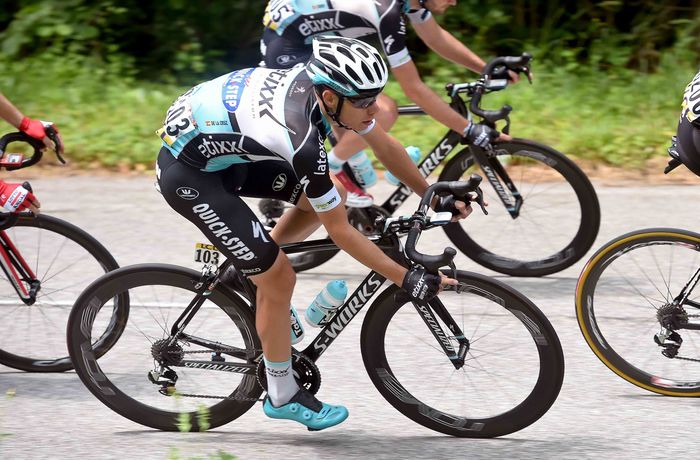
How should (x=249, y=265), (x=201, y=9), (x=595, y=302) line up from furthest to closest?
(x=201, y=9), (x=595, y=302), (x=249, y=265)

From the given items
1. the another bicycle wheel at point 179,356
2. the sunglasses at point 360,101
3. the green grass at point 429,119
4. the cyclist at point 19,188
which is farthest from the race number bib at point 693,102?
the green grass at point 429,119

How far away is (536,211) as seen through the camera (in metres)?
7.50

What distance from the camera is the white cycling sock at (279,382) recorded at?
4.84m

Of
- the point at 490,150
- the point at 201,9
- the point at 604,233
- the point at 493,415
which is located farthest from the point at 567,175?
the point at 201,9

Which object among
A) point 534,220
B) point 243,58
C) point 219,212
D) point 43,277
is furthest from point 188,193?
point 243,58

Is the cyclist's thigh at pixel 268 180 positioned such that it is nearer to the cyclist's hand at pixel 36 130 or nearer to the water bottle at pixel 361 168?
the cyclist's hand at pixel 36 130

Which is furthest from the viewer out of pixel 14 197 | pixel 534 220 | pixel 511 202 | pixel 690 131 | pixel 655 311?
pixel 534 220

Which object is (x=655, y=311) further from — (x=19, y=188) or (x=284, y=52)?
(x=19, y=188)

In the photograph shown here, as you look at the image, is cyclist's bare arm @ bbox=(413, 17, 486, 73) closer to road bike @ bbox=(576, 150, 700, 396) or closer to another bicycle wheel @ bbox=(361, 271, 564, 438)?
road bike @ bbox=(576, 150, 700, 396)

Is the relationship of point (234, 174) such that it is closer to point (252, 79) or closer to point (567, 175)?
point (252, 79)

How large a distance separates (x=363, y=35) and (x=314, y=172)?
2.71 metres

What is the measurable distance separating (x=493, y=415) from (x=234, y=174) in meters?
1.50

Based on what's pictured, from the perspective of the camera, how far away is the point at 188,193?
473 centimetres

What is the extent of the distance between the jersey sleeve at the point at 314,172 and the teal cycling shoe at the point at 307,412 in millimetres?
917
